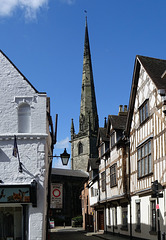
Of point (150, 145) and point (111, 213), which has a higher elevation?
point (150, 145)

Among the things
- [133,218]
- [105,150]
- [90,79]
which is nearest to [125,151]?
[133,218]

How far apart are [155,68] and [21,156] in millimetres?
9155

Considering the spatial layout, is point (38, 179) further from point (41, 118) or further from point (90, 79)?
point (90, 79)

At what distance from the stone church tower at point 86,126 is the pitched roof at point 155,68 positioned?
6838 cm

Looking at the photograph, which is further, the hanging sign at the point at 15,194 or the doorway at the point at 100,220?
the doorway at the point at 100,220

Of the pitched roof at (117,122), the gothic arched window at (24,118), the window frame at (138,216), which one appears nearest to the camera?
the gothic arched window at (24,118)

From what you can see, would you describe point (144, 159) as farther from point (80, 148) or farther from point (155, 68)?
point (80, 148)

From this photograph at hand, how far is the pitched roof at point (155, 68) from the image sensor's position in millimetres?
18078

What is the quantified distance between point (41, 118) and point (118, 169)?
11751 mm

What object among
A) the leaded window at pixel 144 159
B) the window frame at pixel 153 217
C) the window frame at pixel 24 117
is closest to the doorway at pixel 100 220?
the leaded window at pixel 144 159

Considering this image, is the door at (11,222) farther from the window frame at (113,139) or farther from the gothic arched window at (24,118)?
the window frame at (113,139)

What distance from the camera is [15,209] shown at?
14.7 metres

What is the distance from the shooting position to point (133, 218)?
22.1 meters

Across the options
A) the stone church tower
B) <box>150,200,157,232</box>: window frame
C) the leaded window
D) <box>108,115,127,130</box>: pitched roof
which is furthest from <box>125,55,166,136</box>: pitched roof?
the stone church tower
